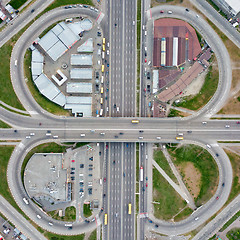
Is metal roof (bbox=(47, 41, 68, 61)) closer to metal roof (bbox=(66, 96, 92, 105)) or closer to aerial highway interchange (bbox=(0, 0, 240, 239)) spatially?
aerial highway interchange (bbox=(0, 0, 240, 239))

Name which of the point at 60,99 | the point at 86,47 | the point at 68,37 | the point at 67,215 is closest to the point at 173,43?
the point at 86,47

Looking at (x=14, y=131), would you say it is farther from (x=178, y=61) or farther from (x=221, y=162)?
(x=221, y=162)

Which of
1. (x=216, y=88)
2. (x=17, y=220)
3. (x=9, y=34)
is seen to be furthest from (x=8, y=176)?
(x=216, y=88)

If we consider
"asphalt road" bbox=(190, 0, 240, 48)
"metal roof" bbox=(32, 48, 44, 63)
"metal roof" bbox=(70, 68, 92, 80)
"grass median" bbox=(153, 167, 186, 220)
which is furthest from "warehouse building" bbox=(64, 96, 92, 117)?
"asphalt road" bbox=(190, 0, 240, 48)

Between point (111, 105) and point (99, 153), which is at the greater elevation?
point (111, 105)

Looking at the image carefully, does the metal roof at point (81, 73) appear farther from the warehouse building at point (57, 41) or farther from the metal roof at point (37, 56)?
the metal roof at point (37, 56)

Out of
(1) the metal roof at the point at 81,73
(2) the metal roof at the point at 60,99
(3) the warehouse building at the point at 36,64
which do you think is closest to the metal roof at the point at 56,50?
(3) the warehouse building at the point at 36,64
